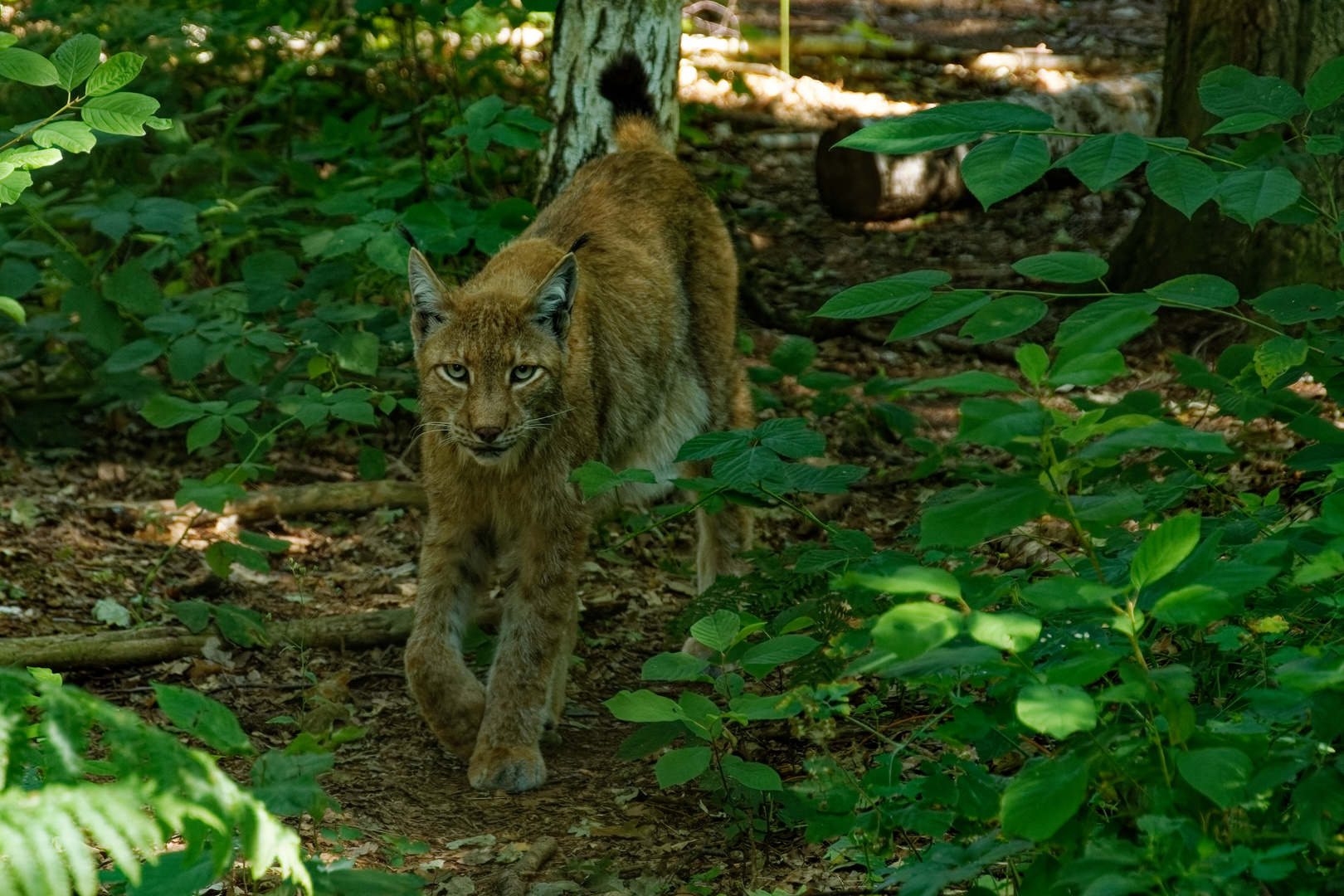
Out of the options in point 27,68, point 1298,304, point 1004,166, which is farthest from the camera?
point 27,68

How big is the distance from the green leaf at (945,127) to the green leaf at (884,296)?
0.27 metres

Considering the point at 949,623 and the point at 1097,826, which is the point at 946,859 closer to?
the point at 1097,826

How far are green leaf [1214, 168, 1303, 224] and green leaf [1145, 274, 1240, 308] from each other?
20cm

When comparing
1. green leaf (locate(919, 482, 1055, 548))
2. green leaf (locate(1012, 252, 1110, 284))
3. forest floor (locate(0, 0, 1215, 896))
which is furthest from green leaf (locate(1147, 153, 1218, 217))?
forest floor (locate(0, 0, 1215, 896))

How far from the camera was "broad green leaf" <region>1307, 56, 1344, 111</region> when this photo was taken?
274 cm

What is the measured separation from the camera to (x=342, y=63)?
7430 millimetres

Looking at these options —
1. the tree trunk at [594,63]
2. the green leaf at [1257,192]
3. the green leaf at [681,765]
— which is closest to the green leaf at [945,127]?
the green leaf at [1257,192]

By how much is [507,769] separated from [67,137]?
87.6 inches

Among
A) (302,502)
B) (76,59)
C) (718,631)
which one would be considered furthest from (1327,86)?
(302,502)

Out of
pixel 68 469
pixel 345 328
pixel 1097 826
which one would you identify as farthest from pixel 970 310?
pixel 68 469

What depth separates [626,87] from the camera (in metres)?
5.64

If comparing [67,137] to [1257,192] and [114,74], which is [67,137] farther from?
[1257,192]

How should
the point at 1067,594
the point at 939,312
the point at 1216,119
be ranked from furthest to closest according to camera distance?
the point at 1216,119
the point at 939,312
the point at 1067,594

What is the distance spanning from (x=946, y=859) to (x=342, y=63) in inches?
254
